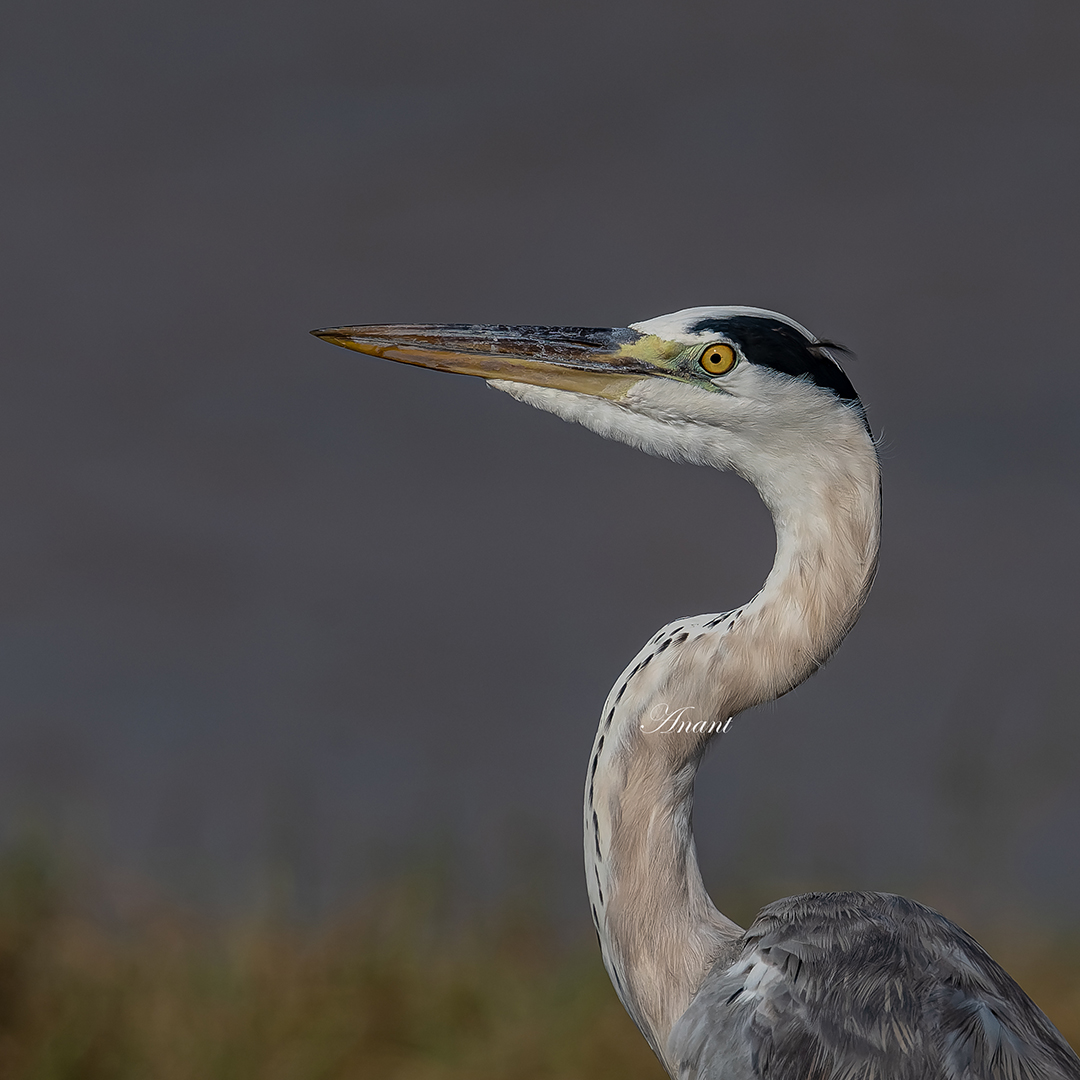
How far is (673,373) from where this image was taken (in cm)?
233

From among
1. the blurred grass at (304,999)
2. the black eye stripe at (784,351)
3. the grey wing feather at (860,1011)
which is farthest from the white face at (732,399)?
the blurred grass at (304,999)

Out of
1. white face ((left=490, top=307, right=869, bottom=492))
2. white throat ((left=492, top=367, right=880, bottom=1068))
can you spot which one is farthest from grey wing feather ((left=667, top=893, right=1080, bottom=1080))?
white face ((left=490, top=307, right=869, bottom=492))

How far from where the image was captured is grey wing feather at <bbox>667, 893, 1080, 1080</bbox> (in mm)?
1985

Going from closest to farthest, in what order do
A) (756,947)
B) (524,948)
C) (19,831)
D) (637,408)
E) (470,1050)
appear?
(756,947)
(637,408)
(470,1050)
(19,831)
(524,948)

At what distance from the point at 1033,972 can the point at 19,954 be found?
3.55m

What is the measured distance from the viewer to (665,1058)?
7.30ft

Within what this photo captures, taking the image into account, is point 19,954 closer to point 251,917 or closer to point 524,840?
point 251,917

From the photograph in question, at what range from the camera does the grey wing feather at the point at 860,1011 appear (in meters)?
1.99

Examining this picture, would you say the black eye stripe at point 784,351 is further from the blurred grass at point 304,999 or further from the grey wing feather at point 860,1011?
the blurred grass at point 304,999

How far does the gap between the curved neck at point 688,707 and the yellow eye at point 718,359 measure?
0.21 metres

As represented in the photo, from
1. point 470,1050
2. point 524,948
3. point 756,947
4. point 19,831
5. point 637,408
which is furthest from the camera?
point 524,948

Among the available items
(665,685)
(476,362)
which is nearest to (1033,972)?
(665,685)

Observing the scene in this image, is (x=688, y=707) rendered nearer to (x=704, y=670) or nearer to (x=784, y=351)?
(x=704, y=670)

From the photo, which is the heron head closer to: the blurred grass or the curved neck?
the curved neck
